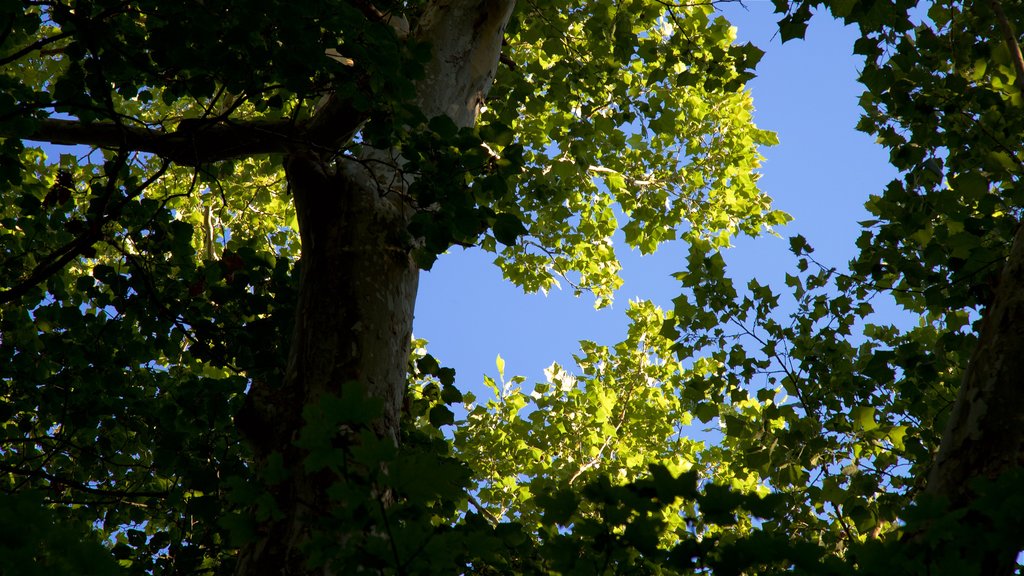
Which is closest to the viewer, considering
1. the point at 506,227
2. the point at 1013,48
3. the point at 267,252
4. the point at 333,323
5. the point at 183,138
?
the point at 333,323

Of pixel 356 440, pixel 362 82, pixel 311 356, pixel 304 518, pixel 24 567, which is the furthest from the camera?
pixel 362 82

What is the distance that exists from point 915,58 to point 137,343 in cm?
524

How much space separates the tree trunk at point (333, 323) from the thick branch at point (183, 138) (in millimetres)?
446

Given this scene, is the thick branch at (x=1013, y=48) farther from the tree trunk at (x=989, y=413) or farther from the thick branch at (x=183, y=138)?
the thick branch at (x=183, y=138)

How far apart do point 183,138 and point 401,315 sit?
1631 millimetres

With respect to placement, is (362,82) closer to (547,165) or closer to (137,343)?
(137,343)

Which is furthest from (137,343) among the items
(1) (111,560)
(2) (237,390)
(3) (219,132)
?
(1) (111,560)

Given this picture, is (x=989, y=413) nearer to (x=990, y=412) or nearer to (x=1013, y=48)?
(x=990, y=412)

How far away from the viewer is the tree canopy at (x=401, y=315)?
6.12 ft

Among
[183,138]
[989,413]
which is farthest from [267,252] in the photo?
[989,413]

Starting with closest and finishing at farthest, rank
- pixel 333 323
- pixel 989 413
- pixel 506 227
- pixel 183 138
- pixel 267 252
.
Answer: pixel 989 413 < pixel 333 323 < pixel 506 227 < pixel 183 138 < pixel 267 252

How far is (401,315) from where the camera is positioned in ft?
10.9

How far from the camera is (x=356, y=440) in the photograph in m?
2.71

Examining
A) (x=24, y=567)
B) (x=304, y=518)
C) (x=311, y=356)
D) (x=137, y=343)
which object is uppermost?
(x=137, y=343)
